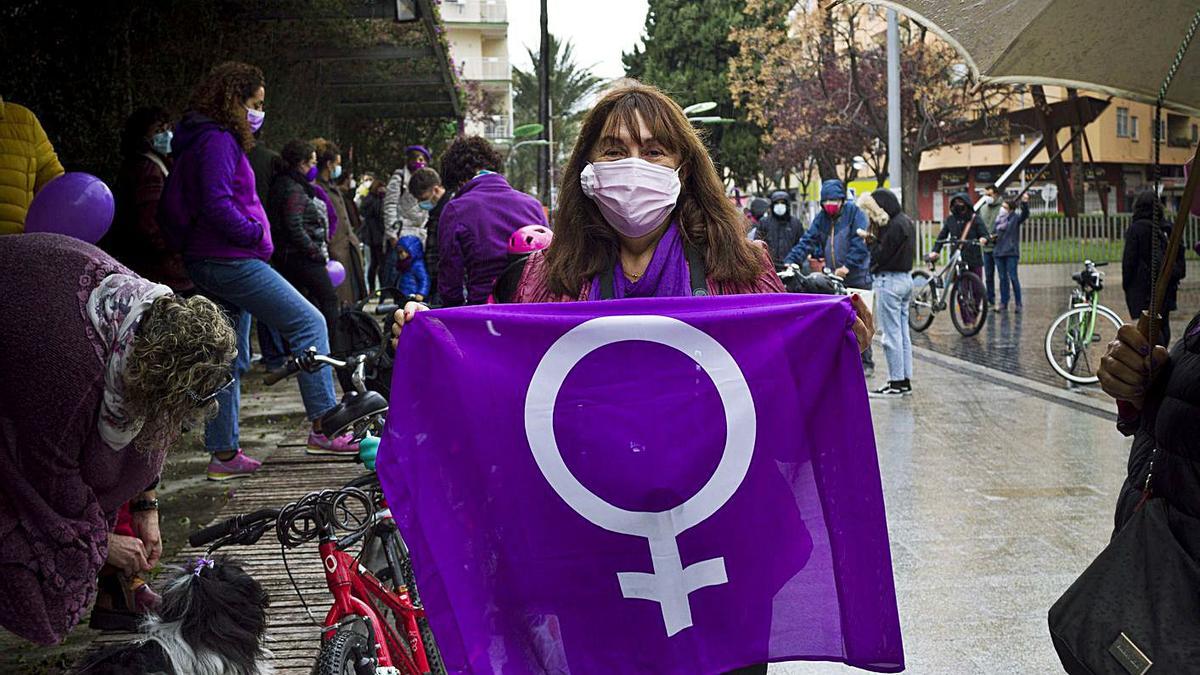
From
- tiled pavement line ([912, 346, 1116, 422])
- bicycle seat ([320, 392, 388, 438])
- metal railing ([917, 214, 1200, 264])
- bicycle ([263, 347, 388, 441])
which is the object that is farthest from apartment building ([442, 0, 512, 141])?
bicycle seat ([320, 392, 388, 438])

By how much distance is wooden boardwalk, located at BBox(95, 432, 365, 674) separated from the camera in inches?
187

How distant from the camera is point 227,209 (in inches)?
266

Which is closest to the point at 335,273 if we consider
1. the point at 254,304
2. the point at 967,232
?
the point at 254,304

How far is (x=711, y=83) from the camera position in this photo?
59.0 metres

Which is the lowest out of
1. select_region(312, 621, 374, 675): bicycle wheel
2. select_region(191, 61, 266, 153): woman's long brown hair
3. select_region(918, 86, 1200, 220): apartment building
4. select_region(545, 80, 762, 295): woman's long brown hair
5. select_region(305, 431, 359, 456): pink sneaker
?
select_region(305, 431, 359, 456): pink sneaker

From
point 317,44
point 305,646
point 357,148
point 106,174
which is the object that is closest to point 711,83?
point 357,148

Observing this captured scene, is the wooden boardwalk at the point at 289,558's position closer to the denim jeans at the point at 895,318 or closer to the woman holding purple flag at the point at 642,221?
the woman holding purple flag at the point at 642,221

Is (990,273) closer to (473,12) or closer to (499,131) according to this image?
(473,12)

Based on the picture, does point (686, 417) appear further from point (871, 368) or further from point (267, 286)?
point (871, 368)

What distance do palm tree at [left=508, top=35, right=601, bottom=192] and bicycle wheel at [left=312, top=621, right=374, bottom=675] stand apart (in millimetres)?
66747

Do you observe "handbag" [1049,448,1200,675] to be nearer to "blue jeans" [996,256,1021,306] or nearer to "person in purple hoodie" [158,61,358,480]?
"person in purple hoodie" [158,61,358,480]

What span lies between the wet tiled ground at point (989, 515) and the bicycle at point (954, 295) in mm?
5531

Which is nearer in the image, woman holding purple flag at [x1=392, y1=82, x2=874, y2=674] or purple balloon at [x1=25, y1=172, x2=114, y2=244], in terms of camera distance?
woman holding purple flag at [x1=392, y1=82, x2=874, y2=674]

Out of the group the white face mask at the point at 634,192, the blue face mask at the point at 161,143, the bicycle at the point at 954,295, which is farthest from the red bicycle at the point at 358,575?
the bicycle at the point at 954,295
